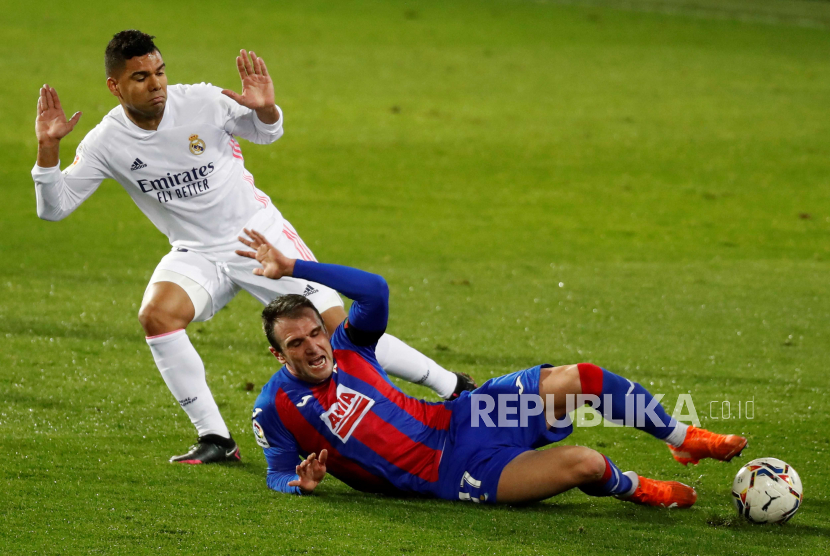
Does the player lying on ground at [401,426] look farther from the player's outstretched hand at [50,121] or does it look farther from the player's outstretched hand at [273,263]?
the player's outstretched hand at [50,121]

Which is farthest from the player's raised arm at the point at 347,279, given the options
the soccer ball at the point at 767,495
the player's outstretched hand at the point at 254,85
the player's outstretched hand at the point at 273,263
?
the soccer ball at the point at 767,495

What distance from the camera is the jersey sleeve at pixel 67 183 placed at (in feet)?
16.0

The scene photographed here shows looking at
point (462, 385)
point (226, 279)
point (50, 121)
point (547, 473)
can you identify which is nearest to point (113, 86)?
point (50, 121)

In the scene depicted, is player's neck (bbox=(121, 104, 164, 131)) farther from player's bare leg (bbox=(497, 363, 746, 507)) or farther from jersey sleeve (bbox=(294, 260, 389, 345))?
player's bare leg (bbox=(497, 363, 746, 507))

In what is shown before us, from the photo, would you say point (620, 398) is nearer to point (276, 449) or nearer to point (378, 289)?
point (378, 289)

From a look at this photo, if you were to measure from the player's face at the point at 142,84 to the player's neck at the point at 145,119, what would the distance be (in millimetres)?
75

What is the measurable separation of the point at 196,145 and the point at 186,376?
1184 millimetres

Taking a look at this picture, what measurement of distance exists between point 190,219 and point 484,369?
221 cm

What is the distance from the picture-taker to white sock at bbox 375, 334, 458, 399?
5211 mm

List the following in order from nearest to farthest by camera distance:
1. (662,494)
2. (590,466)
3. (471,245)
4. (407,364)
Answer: (590,466) < (662,494) < (407,364) < (471,245)

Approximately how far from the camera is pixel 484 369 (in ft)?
21.4

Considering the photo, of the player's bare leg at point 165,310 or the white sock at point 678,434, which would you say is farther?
the player's bare leg at point 165,310

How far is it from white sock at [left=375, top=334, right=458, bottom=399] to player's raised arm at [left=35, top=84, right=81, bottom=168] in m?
1.80

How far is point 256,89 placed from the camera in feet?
16.9
